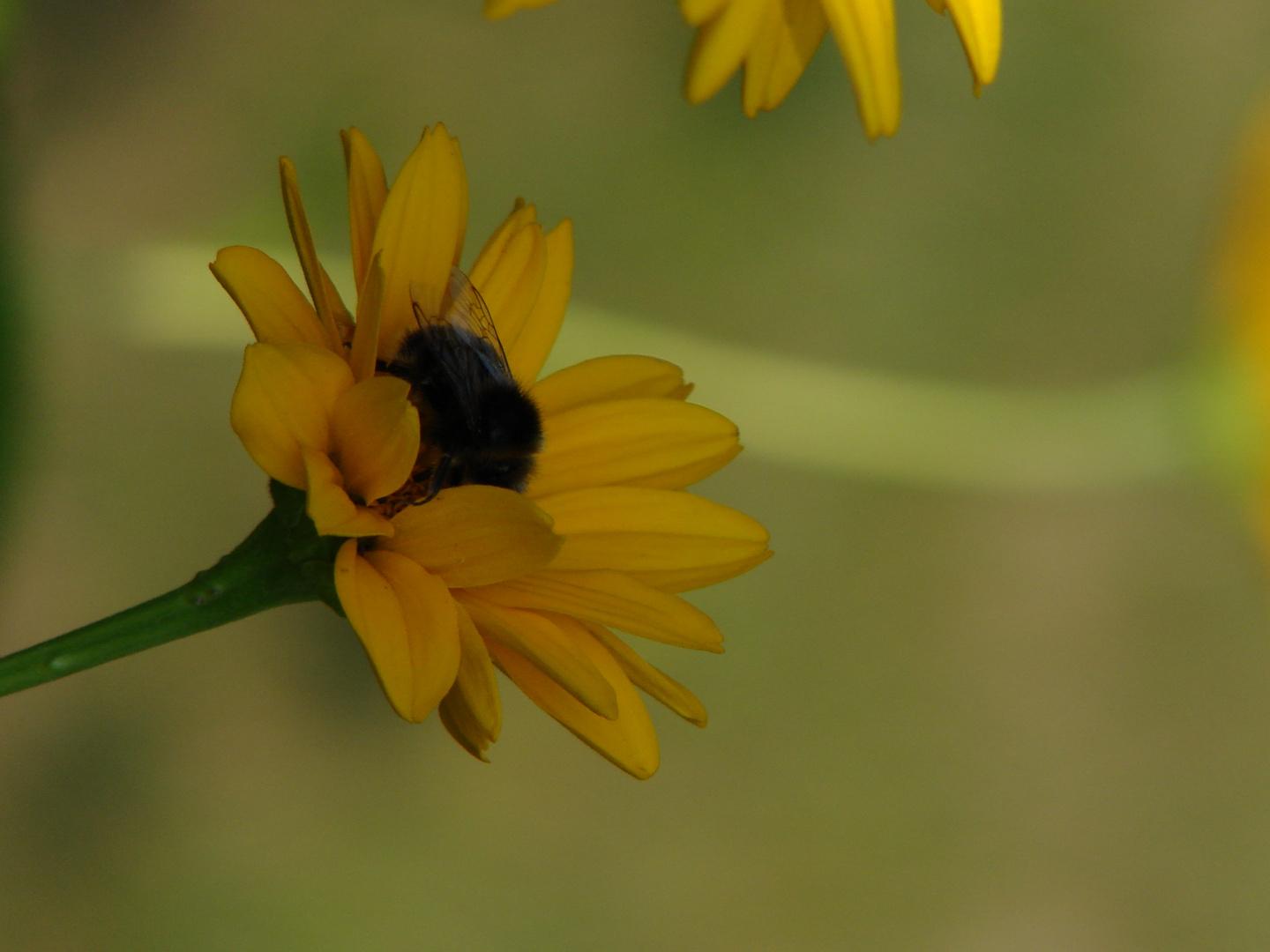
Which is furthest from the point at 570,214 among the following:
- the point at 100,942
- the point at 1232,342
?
the point at 100,942

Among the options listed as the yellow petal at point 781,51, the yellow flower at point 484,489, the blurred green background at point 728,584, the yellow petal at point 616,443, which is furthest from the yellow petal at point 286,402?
the blurred green background at point 728,584

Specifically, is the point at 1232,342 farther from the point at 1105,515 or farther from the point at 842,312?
the point at 842,312

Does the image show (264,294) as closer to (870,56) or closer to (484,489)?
(484,489)

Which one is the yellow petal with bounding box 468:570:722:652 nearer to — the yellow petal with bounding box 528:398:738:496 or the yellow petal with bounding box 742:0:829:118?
the yellow petal with bounding box 528:398:738:496

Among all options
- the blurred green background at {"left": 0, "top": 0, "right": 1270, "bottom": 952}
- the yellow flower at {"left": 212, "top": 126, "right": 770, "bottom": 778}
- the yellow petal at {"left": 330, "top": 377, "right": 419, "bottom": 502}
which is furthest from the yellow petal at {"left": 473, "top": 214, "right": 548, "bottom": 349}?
the blurred green background at {"left": 0, "top": 0, "right": 1270, "bottom": 952}

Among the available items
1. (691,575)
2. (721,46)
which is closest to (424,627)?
(691,575)

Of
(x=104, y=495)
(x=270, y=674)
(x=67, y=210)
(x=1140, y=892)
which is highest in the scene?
(x=67, y=210)
